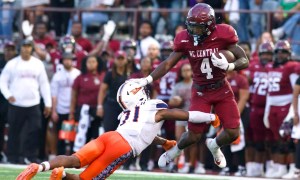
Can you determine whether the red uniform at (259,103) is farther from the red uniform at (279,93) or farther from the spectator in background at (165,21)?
the spectator in background at (165,21)

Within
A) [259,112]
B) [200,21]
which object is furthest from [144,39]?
[200,21]

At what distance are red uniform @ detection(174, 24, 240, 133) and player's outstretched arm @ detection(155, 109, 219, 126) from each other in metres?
0.67

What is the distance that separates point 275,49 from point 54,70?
3.86 meters

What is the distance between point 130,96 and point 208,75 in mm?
1575

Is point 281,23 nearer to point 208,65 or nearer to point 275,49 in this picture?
point 275,49

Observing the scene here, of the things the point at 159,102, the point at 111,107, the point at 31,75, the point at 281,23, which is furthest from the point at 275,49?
the point at 159,102

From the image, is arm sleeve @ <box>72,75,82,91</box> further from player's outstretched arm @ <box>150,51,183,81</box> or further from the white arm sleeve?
the white arm sleeve

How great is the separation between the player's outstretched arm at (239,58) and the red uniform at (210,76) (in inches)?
2.6

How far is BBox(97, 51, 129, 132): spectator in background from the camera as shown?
51.8ft

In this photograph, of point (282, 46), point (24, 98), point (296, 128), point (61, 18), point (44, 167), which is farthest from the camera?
point (61, 18)

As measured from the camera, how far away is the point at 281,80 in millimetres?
15367

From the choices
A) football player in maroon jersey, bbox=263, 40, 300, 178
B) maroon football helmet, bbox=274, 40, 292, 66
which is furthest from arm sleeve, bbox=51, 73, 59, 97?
maroon football helmet, bbox=274, 40, 292, 66

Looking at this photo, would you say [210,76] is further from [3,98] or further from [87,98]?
[3,98]

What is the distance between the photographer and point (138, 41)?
17.4 meters
